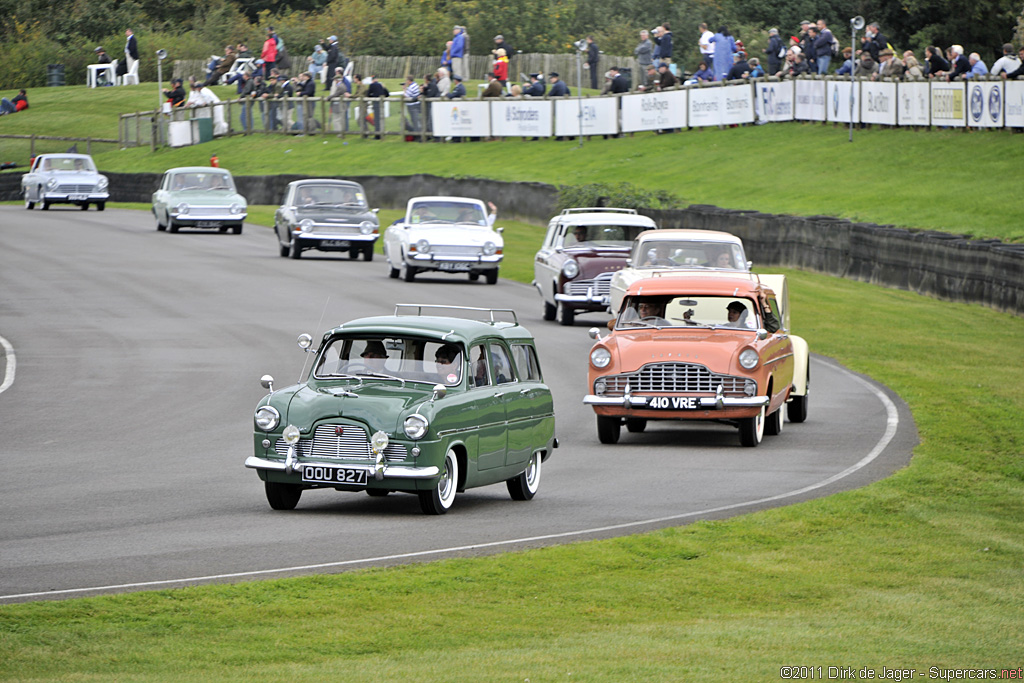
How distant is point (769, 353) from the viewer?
1664 centimetres

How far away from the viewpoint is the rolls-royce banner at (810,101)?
44281 mm

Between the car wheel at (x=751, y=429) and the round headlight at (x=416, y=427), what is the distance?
5.72 metres

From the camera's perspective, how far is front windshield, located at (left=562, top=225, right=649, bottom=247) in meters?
26.5

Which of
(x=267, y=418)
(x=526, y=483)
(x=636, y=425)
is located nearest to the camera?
(x=267, y=418)

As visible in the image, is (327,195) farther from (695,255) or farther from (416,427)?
(416,427)

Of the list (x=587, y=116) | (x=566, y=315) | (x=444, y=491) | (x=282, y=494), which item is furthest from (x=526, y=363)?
(x=587, y=116)

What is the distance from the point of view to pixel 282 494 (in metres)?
12.1

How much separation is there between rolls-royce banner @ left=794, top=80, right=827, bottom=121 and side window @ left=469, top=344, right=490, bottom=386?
32.9 m

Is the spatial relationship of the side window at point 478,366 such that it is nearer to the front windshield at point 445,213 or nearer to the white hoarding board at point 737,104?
the front windshield at point 445,213

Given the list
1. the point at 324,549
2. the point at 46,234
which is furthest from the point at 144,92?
the point at 324,549

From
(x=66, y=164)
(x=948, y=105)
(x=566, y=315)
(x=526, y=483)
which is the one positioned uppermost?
(x=948, y=105)

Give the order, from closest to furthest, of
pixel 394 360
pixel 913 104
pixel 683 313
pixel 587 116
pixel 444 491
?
pixel 444 491 < pixel 394 360 < pixel 683 313 < pixel 913 104 < pixel 587 116

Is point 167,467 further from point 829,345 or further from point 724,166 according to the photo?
point 724,166

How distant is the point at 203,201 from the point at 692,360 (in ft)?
82.1
